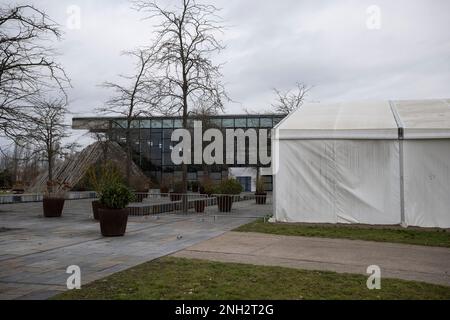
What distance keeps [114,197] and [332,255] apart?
6.42m

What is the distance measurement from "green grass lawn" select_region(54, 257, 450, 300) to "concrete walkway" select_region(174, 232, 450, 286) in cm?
73

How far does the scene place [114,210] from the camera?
482 inches

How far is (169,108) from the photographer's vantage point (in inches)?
780

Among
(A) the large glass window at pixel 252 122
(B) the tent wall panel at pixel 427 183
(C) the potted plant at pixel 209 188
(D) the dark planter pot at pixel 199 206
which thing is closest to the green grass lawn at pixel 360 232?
(B) the tent wall panel at pixel 427 183

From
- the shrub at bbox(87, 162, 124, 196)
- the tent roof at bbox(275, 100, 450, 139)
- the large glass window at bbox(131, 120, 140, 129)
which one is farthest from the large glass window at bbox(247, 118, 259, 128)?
the tent roof at bbox(275, 100, 450, 139)

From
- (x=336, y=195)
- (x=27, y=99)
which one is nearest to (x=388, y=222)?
(x=336, y=195)

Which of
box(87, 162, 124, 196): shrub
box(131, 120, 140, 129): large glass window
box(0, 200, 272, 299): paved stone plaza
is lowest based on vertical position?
box(0, 200, 272, 299): paved stone plaza

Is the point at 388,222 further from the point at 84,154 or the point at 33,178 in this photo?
the point at 33,178

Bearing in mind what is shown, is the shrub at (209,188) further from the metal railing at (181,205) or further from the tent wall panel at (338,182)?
the tent wall panel at (338,182)

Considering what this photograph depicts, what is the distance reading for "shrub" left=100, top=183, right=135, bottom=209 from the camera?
491 inches

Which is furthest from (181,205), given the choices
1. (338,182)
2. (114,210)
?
(338,182)

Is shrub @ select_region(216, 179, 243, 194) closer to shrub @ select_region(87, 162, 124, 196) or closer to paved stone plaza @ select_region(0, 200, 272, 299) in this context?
paved stone plaza @ select_region(0, 200, 272, 299)

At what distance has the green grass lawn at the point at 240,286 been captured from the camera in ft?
19.7

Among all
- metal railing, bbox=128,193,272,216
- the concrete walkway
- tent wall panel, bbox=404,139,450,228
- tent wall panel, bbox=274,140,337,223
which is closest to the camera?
the concrete walkway
